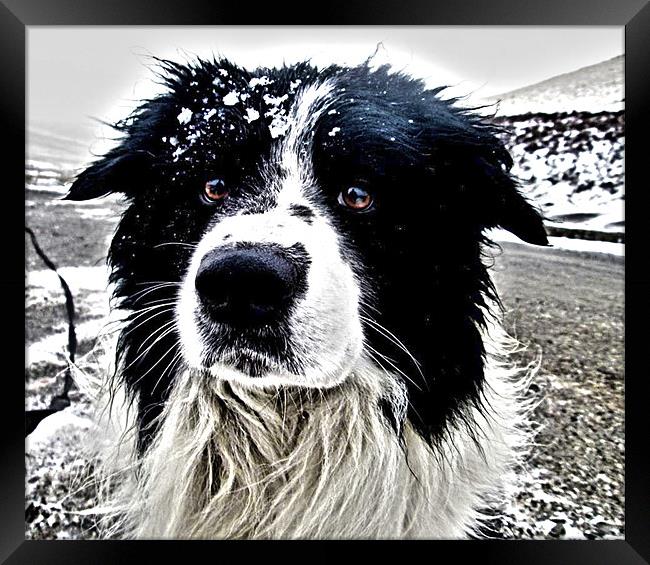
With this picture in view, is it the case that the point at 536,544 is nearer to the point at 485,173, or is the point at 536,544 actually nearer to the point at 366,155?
the point at 485,173

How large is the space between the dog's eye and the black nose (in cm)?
26

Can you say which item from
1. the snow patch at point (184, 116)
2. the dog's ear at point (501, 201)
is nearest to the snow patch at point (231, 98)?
the snow patch at point (184, 116)

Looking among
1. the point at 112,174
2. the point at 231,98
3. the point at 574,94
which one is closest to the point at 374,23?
the point at 231,98

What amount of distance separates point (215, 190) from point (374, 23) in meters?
0.78

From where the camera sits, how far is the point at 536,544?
1953mm

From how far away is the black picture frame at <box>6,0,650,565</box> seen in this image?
1.91m

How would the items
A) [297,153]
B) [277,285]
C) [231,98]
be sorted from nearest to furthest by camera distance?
[277,285], [297,153], [231,98]

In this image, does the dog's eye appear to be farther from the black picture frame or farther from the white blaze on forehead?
the black picture frame

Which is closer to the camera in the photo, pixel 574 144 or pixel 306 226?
pixel 306 226

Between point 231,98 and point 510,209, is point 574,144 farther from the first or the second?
point 231,98

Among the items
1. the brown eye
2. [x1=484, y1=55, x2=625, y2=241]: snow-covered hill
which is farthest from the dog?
[x1=484, y1=55, x2=625, y2=241]: snow-covered hill

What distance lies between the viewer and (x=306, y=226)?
149 centimetres

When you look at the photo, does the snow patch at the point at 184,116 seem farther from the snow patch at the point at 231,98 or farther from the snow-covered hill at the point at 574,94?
the snow-covered hill at the point at 574,94

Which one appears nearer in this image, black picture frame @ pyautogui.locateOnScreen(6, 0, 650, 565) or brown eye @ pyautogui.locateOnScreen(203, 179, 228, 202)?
brown eye @ pyautogui.locateOnScreen(203, 179, 228, 202)
